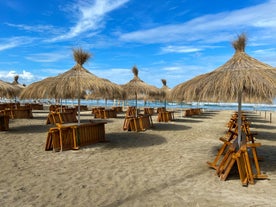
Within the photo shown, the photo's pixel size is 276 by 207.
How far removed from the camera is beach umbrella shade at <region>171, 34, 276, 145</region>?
518 cm

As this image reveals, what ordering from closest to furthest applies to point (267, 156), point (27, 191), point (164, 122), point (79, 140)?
point (27, 191) → point (267, 156) → point (79, 140) → point (164, 122)

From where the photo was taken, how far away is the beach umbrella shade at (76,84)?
7985 mm

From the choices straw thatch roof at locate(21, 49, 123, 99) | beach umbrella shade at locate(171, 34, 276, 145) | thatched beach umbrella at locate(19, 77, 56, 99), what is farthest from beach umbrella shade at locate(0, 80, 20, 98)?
beach umbrella shade at locate(171, 34, 276, 145)

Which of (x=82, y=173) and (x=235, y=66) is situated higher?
(x=235, y=66)

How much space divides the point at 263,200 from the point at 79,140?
5208 millimetres

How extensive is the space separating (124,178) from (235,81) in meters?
2.92

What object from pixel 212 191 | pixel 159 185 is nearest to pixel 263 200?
pixel 212 191

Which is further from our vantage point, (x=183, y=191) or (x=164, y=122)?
(x=164, y=122)

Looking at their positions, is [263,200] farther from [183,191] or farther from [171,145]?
[171,145]

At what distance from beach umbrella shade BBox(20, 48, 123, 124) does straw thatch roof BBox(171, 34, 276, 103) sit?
2.97m

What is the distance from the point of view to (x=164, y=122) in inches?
590

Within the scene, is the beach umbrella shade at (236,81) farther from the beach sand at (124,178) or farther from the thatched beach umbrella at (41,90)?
the thatched beach umbrella at (41,90)

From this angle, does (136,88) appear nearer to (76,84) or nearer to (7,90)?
(7,90)

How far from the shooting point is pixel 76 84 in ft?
26.1
